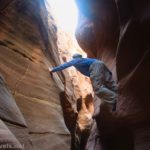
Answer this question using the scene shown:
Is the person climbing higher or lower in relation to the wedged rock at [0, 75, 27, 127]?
lower

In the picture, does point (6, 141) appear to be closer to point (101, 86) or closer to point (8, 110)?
point (8, 110)

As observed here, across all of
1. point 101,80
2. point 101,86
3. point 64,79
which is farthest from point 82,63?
point 64,79

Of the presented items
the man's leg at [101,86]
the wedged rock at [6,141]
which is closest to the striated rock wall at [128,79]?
the man's leg at [101,86]

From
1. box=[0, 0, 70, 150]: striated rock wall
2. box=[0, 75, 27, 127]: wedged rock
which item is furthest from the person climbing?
box=[0, 75, 27, 127]: wedged rock

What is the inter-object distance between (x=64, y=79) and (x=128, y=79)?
4638 mm

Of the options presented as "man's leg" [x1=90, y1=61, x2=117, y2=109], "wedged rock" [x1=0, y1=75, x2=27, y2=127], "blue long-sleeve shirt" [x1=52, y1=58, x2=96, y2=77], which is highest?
"wedged rock" [x1=0, y1=75, x2=27, y2=127]

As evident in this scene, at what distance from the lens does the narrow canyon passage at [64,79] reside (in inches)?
252

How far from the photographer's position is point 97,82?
8031 millimetres

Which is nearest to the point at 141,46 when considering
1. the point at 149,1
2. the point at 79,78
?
the point at 149,1

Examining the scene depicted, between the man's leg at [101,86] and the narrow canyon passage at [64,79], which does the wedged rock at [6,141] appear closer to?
the narrow canyon passage at [64,79]

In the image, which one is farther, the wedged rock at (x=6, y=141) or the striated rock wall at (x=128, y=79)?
the striated rock wall at (x=128, y=79)

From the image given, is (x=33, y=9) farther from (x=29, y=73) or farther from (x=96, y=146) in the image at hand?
(x=96, y=146)

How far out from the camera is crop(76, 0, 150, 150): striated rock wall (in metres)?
6.54

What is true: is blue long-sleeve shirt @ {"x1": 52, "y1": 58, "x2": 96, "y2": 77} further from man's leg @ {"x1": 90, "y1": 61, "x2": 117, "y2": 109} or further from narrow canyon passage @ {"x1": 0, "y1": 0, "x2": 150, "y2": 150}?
narrow canyon passage @ {"x1": 0, "y1": 0, "x2": 150, "y2": 150}
